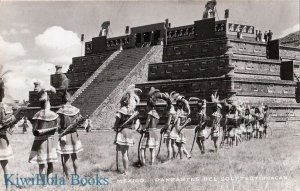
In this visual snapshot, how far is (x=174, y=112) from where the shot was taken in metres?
12.0

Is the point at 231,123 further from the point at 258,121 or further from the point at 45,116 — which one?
the point at 45,116

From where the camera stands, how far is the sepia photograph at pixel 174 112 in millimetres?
9008

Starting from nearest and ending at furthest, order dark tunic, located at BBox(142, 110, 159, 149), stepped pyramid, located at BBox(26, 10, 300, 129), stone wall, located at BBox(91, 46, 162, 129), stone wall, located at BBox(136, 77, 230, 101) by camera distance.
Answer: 1. dark tunic, located at BBox(142, 110, 159, 149)
2. stone wall, located at BBox(136, 77, 230, 101)
3. stepped pyramid, located at BBox(26, 10, 300, 129)
4. stone wall, located at BBox(91, 46, 162, 129)

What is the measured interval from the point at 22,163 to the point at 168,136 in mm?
4088

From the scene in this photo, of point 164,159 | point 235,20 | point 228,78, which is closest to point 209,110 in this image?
point 228,78

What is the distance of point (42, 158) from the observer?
28.3 ft

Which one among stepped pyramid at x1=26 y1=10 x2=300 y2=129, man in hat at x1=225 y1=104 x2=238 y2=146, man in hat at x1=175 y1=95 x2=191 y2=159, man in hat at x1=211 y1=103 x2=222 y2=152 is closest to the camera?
man in hat at x1=175 y1=95 x2=191 y2=159

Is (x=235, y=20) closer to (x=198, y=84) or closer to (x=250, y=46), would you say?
(x=250, y=46)

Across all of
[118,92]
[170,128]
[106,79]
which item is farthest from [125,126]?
[106,79]

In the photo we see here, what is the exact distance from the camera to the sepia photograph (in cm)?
901

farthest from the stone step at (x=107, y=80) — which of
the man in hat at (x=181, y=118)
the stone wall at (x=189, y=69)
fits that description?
the man in hat at (x=181, y=118)

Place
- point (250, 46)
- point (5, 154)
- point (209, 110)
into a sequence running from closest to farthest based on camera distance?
point (5, 154) → point (209, 110) → point (250, 46)

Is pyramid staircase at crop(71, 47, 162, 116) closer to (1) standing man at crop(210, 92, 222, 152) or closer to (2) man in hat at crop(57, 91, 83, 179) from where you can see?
(1) standing man at crop(210, 92, 222, 152)

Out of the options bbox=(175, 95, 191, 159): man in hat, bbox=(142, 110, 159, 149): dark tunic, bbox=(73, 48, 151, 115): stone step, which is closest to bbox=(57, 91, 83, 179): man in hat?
bbox=(142, 110, 159, 149): dark tunic
